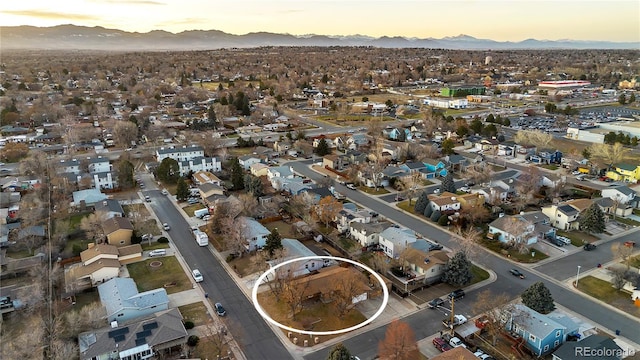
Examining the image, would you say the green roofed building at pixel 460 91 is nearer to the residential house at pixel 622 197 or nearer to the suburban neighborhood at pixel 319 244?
the suburban neighborhood at pixel 319 244

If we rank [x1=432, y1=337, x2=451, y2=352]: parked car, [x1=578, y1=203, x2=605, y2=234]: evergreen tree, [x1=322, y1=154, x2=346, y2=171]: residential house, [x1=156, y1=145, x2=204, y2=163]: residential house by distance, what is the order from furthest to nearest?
[x1=156, y1=145, x2=204, y2=163]: residential house → [x1=322, y1=154, x2=346, y2=171]: residential house → [x1=578, y1=203, x2=605, y2=234]: evergreen tree → [x1=432, y1=337, x2=451, y2=352]: parked car

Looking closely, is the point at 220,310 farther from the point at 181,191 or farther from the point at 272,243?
the point at 181,191

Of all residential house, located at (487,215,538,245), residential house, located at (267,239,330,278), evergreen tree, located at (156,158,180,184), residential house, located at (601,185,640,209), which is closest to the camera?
residential house, located at (267,239,330,278)

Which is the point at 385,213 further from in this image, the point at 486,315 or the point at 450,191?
the point at 486,315

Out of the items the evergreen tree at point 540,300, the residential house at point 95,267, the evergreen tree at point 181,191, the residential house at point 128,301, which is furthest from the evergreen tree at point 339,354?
the evergreen tree at point 181,191

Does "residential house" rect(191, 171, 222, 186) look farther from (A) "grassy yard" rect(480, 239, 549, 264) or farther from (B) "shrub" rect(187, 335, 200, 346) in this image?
(A) "grassy yard" rect(480, 239, 549, 264)

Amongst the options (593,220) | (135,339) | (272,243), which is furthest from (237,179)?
(593,220)

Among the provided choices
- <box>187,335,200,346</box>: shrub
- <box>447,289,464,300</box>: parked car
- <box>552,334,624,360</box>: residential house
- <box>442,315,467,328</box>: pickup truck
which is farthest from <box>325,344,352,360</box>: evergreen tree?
<box>552,334,624,360</box>: residential house
